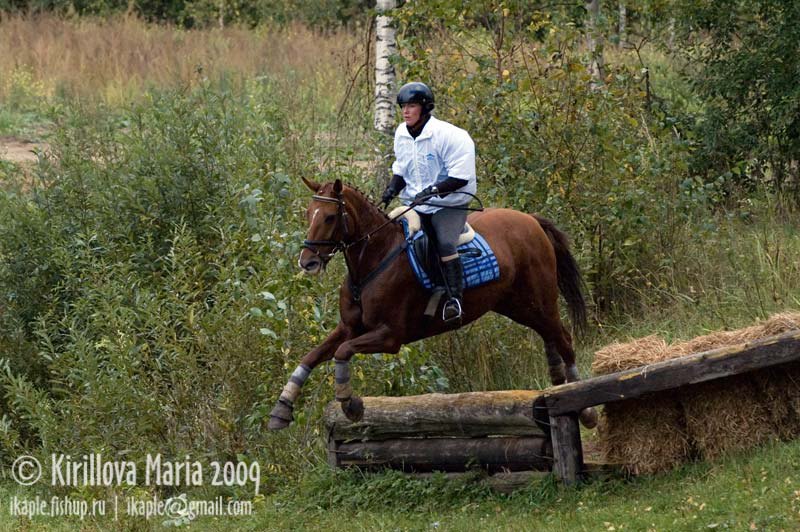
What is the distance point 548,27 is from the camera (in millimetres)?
13773

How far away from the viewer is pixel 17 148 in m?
20.5

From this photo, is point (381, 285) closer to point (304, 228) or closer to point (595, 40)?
point (304, 228)

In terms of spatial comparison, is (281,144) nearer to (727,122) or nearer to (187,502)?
(187,502)

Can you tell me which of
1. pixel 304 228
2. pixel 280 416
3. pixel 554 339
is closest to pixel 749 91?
pixel 554 339

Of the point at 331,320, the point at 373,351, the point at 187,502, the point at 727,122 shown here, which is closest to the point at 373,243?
the point at 373,351

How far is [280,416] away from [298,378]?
33 cm

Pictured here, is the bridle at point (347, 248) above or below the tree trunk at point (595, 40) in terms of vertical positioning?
below

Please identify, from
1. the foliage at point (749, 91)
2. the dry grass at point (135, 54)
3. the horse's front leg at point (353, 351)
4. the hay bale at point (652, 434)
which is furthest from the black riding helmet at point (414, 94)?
the dry grass at point (135, 54)

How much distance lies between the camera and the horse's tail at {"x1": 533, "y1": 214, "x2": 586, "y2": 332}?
35.3ft

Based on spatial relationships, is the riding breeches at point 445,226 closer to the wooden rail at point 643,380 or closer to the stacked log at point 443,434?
the stacked log at point 443,434

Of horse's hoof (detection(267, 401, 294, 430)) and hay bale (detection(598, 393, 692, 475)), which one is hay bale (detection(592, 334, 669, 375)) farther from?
horse's hoof (detection(267, 401, 294, 430))

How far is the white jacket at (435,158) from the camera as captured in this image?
9.26 meters

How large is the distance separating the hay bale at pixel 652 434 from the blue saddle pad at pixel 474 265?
1.58 m

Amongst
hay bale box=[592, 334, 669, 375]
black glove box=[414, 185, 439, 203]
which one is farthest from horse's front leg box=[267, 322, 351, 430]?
hay bale box=[592, 334, 669, 375]
